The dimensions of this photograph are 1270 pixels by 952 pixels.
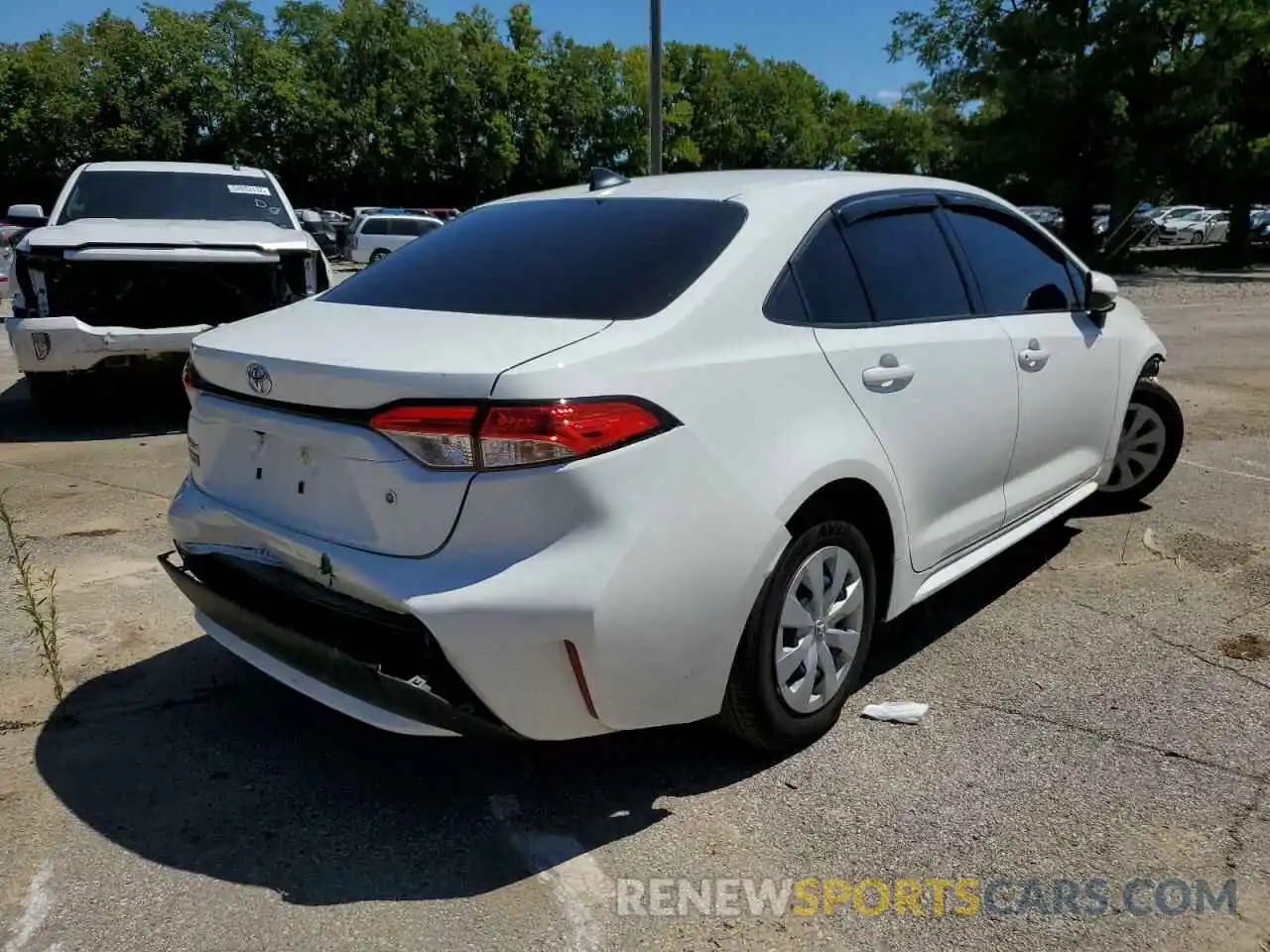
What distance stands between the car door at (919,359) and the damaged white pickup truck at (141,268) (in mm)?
4765

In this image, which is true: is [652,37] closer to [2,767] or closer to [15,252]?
[15,252]

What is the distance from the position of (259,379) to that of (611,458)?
1.02 m

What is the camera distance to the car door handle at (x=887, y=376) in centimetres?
319

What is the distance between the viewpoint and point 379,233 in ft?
90.2

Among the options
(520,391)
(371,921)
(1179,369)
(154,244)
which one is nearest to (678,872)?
(371,921)

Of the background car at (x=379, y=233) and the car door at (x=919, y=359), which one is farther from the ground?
the car door at (x=919, y=359)

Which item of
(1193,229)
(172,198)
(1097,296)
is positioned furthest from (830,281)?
(1193,229)

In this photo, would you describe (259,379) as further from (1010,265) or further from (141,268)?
(141,268)

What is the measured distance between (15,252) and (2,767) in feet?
16.0

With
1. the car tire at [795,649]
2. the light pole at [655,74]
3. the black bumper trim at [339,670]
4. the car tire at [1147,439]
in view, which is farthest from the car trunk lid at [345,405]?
the light pole at [655,74]

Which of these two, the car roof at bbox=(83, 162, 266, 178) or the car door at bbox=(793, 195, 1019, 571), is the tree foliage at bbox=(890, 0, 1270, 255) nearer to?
the car roof at bbox=(83, 162, 266, 178)

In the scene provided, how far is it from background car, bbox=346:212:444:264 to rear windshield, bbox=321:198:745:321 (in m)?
24.2

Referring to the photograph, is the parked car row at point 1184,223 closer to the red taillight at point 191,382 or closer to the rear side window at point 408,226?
the rear side window at point 408,226

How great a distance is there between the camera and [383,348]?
268 centimetres
